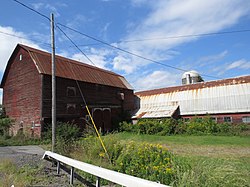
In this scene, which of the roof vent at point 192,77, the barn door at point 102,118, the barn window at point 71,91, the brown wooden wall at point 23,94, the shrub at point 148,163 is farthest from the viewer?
the roof vent at point 192,77

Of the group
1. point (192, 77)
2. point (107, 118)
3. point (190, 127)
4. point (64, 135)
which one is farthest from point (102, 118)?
point (192, 77)

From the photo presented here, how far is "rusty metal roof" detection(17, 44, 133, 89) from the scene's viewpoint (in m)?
24.9

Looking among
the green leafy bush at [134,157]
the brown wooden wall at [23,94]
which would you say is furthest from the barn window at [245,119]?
the brown wooden wall at [23,94]

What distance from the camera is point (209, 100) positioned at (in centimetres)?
3052

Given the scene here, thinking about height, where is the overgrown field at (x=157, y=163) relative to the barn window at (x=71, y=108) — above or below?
below

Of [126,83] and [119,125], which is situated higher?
[126,83]

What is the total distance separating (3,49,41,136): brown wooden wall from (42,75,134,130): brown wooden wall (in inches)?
39.5

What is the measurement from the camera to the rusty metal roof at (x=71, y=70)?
81.8 feet

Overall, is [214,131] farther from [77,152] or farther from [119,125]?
[77,152]

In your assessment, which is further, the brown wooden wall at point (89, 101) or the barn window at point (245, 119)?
the barn window at point (245, 119)

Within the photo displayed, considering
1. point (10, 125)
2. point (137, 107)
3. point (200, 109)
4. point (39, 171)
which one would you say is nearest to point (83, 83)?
point (10, 125)

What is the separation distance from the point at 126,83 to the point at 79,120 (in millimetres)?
13428

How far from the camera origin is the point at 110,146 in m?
8.52

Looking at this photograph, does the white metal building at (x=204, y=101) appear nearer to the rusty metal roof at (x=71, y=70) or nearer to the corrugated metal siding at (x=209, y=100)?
the corrugated metal siding at (x=209, y=100)
